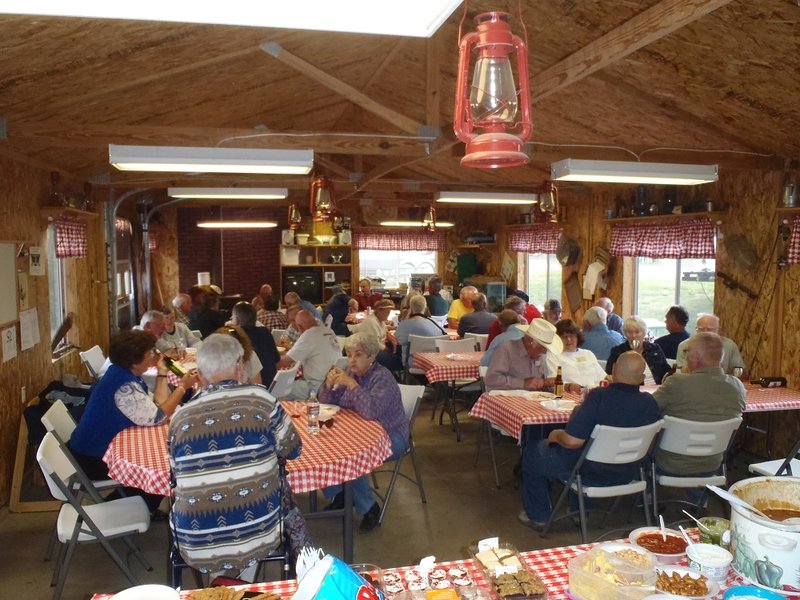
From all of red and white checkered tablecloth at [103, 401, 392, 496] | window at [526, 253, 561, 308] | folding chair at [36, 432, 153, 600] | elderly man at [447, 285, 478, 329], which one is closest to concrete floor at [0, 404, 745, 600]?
folding chair at [36, 432, 153, 600]

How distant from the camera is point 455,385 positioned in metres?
6.56

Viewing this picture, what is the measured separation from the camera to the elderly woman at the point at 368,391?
3857 millimetres

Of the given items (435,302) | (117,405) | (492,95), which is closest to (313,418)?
(117,405)

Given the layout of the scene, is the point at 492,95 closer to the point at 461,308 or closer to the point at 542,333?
the point at 542,333

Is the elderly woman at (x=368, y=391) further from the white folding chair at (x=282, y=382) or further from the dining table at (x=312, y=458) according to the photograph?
the white folding chair at (x=282, y=382)

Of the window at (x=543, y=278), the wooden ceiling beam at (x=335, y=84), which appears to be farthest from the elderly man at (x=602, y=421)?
the window at (x=543, y=278)

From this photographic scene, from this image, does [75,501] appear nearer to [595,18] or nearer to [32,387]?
[32,387]

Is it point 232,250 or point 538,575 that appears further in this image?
point 232,250

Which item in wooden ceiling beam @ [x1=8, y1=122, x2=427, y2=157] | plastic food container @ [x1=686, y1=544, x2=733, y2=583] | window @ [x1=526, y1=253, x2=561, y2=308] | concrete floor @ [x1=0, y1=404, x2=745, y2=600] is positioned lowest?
concrete floor @ [x1=0, y1=404, x2=745, y2=600]

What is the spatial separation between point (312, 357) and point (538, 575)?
3958mm

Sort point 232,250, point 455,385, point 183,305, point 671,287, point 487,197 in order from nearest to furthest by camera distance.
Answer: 1. point 455,385
2. point 671,287
3. point 487,197
4. point 183,305
5. point 232,250

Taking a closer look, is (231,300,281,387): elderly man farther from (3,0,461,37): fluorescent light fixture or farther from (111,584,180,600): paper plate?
(3,0,461,37): fluorescent light fixture

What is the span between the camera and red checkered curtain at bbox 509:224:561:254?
31.5 ft

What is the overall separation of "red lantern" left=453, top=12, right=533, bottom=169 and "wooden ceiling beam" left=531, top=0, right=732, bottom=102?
1.64 metres
